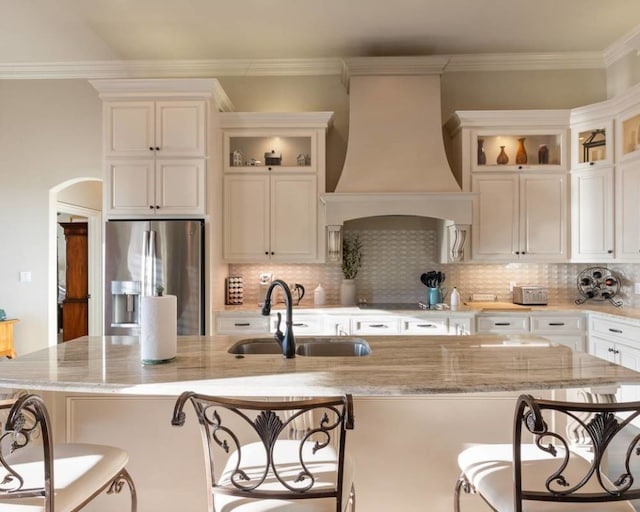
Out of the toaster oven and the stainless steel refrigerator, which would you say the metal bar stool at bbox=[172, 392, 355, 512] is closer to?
the stainless steel refrigerator

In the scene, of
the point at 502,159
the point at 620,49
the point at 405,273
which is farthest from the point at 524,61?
the point at 405,273

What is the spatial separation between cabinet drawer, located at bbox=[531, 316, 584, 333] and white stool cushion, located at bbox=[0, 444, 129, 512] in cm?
349

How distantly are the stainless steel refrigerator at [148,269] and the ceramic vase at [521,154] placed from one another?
3.15m

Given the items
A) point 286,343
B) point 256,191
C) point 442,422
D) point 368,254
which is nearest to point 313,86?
point 256,191

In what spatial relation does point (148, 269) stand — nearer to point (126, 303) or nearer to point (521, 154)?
point (126, 303)

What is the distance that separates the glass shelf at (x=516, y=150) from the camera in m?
4.07

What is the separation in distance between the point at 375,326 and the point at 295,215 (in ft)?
4.27

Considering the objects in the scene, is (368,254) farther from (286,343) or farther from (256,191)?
(286,343)

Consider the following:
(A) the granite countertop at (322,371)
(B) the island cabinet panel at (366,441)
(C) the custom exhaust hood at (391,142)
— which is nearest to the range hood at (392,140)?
(C) the custom exhaust hood at (391,142)

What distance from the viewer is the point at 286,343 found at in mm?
1814

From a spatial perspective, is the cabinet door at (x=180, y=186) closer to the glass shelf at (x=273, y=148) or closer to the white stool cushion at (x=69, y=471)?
the glass shelf at (x=273, y=148)

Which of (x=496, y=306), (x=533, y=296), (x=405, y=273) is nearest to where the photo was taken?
(x=496, y=306)

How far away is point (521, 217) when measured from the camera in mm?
4078

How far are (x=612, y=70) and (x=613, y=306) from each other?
2375 millimetres
